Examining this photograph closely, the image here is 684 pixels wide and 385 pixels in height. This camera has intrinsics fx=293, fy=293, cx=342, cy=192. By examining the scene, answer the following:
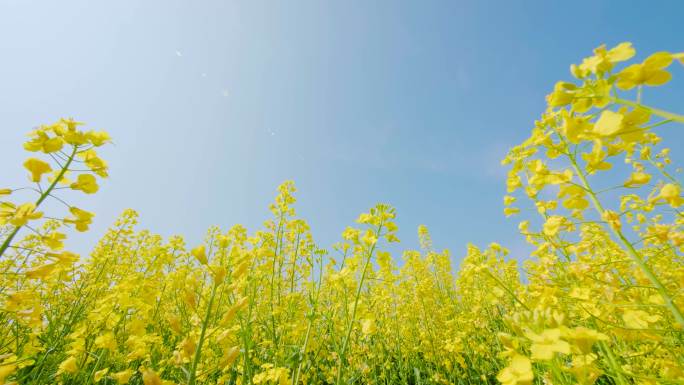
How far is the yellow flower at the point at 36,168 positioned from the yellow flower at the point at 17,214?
15cm

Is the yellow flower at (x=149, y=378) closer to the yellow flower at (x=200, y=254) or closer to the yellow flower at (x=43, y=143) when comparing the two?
the yellow flower at (x=200, y=254)

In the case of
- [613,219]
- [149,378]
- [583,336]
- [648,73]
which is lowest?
[149,378]

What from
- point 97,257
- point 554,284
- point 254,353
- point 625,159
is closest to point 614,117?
point 554,284

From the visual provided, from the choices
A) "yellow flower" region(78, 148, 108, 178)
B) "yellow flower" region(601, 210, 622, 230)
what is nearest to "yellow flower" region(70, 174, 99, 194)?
"yellow flower" region(78, 148, 108, 178)

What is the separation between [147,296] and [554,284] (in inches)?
134

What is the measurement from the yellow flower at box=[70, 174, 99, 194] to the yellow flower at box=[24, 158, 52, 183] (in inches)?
5.1

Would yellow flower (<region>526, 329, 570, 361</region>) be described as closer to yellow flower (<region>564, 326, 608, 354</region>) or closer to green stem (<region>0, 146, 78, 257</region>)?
yellow flower (<region>564, 326, 608, 354</region>)

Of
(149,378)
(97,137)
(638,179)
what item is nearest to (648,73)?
(638,179)

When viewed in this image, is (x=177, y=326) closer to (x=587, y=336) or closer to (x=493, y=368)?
(x=587, y=336)

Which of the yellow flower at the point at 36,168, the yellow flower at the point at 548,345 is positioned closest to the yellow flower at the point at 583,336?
the yellow flower at the point at 548,345

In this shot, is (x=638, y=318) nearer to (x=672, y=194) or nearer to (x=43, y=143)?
(x=672, y=194)

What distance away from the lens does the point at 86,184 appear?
149cm

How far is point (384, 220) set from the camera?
253cm

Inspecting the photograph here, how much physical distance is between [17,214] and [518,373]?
6.46 ft
